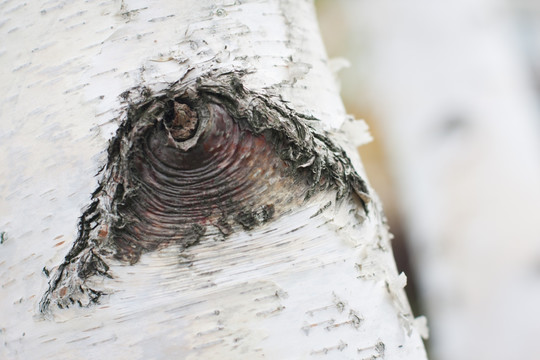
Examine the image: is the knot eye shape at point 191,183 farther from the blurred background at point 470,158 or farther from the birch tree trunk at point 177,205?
the blurred background at point 470,158

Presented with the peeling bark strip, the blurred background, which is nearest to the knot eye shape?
the peeling bark strip

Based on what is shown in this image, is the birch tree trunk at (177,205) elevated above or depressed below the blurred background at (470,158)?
above

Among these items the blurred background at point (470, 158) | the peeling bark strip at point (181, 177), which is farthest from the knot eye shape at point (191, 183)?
the blurred background at point (470, 158)

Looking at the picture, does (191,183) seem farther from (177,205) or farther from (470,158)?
(470,158)

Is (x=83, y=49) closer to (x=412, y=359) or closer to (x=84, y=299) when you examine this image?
(x=84, y=299)

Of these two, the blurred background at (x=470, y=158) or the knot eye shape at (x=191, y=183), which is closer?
the knot eye shape at (x=191, y=183)

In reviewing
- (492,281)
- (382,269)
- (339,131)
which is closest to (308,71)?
(339,131)

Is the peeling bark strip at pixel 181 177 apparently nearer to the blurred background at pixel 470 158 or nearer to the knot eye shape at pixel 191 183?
the knot eye shape at pixel 191 183
